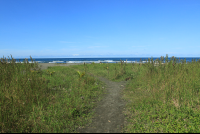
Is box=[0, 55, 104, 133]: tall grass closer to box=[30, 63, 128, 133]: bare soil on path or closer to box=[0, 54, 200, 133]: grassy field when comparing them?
box=[0, 54, 200, 133]: grassy field

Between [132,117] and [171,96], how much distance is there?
2092 millimetres

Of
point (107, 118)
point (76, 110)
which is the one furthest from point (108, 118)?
point (76, 110)

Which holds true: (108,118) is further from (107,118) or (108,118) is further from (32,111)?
(32,111)

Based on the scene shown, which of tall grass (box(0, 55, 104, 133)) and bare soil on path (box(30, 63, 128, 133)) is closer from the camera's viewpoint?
tall grass (box(0, 55, 104, 133))

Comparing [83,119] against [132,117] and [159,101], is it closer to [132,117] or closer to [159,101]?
[132,117]

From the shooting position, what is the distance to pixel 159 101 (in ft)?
16.4

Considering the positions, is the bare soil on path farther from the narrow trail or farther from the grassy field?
the grassy field

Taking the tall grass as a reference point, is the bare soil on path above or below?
below

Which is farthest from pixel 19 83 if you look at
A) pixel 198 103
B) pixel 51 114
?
pixel 198 103

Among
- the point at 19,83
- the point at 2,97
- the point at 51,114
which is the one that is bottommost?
the point at 51,114

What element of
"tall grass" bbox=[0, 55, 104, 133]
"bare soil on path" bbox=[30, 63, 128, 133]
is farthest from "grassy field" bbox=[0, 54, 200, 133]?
"bare soil on path" bbox=[30, 63, 128, 133]

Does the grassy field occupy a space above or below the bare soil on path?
above

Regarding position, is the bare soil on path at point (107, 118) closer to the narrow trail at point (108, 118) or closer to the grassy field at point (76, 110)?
the narrow trail at point (108, 118)

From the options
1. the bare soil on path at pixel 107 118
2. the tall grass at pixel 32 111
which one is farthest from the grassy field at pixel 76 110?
the bare soil on path at pixel 107 118
